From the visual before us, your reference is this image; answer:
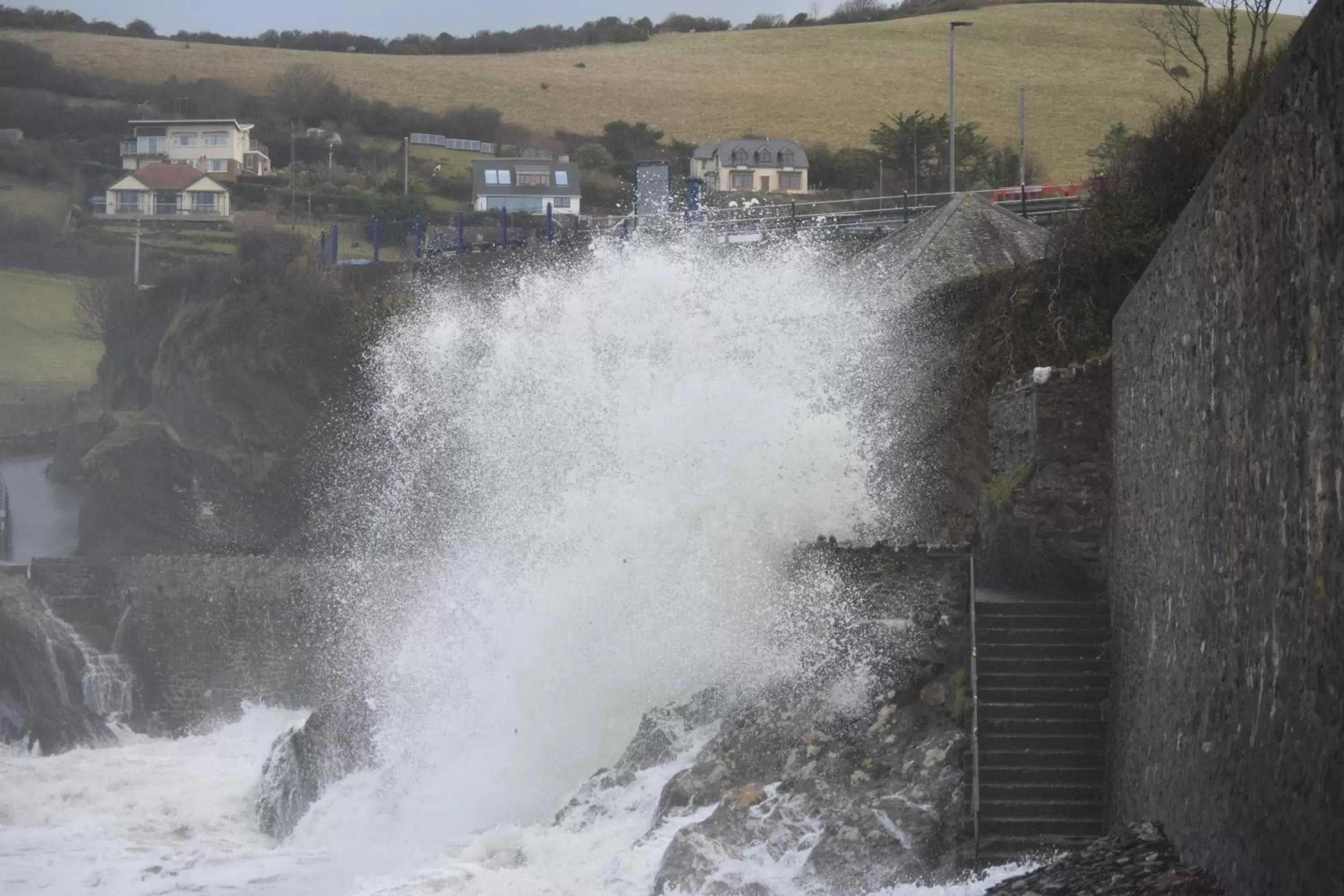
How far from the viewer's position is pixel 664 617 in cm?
1747

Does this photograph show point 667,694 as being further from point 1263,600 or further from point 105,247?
point 105,247

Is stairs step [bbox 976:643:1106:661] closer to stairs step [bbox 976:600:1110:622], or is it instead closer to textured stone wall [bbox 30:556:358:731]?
stairs step [bbox 976:600:1110:622]

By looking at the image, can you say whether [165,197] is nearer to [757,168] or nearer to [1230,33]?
[757,168]

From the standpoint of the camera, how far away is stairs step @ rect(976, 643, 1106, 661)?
42.2 feet

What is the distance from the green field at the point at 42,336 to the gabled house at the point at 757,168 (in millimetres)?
20203

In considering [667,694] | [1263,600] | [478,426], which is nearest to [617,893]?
[667,694]

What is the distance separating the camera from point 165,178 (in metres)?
60.9

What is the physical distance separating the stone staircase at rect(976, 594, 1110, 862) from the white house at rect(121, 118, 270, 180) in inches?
2207

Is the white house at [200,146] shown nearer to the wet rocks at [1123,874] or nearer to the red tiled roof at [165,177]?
the red tiled roof at [165,177]

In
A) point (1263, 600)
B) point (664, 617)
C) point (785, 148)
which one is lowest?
point (664, 617)

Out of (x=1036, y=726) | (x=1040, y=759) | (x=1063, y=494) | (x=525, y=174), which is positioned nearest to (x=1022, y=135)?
(x=525, y=174)

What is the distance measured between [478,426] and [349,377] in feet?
37.9

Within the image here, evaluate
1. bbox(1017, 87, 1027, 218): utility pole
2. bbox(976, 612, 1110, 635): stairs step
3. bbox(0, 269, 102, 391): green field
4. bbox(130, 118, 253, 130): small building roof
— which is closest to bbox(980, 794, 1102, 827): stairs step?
bbox(976, 612, 1110, 635): stairs step

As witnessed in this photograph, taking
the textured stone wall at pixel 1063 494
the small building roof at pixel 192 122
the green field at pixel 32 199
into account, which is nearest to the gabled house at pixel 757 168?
the small building roof at pixel 192 122
